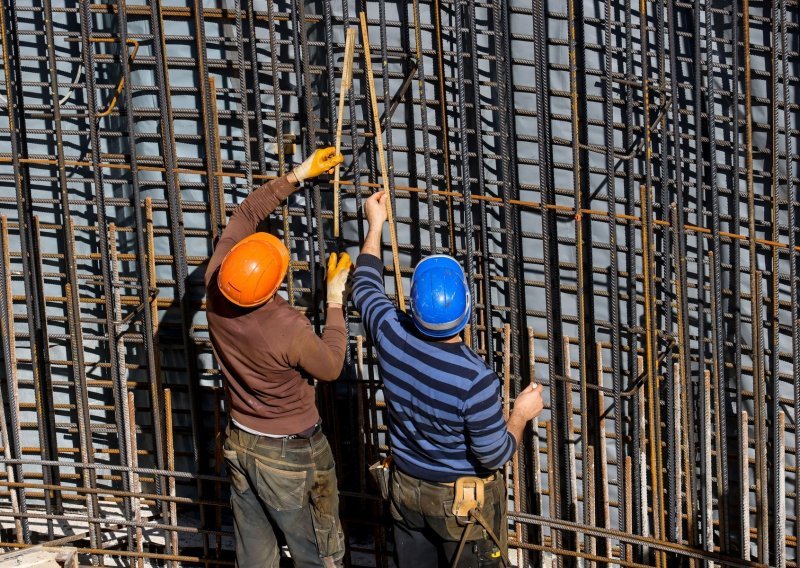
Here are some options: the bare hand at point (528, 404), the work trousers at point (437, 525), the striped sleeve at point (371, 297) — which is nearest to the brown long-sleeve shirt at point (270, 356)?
the striped sleeve at point (371, 297)

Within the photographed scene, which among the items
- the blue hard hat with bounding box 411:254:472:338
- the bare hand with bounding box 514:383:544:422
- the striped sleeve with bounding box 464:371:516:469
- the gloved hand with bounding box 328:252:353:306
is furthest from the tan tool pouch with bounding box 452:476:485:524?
the gloved hand with bounding box 328:252:353:306

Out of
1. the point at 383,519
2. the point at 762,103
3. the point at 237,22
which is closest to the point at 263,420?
the point at 383,519

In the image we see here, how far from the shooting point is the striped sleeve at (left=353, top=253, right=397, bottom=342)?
481cm

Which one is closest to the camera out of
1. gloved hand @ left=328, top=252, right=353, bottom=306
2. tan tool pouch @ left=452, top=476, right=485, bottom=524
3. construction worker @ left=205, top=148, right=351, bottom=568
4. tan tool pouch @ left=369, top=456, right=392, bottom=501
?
tan tool pouch @ left=452, top=476, right=485, bottom=524

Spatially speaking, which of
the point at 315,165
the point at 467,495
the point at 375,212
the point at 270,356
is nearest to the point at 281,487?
the point at 270,356

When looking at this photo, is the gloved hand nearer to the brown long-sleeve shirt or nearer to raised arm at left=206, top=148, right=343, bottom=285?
the brown long-sleeve shirt

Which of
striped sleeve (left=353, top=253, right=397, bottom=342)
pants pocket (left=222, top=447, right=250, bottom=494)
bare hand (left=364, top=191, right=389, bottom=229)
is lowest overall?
pants pocket (left=222, top=447, right=250, bottom=494)

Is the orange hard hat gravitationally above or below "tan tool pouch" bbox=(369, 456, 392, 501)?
above

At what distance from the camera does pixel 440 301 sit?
4461 millimetres

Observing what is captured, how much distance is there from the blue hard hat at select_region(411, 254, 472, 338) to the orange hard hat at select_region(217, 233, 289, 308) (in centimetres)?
72

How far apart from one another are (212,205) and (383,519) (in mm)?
2052

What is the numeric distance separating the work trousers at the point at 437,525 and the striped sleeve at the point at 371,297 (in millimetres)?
721

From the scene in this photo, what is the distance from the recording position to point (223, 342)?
5.13 m

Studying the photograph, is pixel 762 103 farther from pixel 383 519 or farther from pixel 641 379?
pixel 383 519
